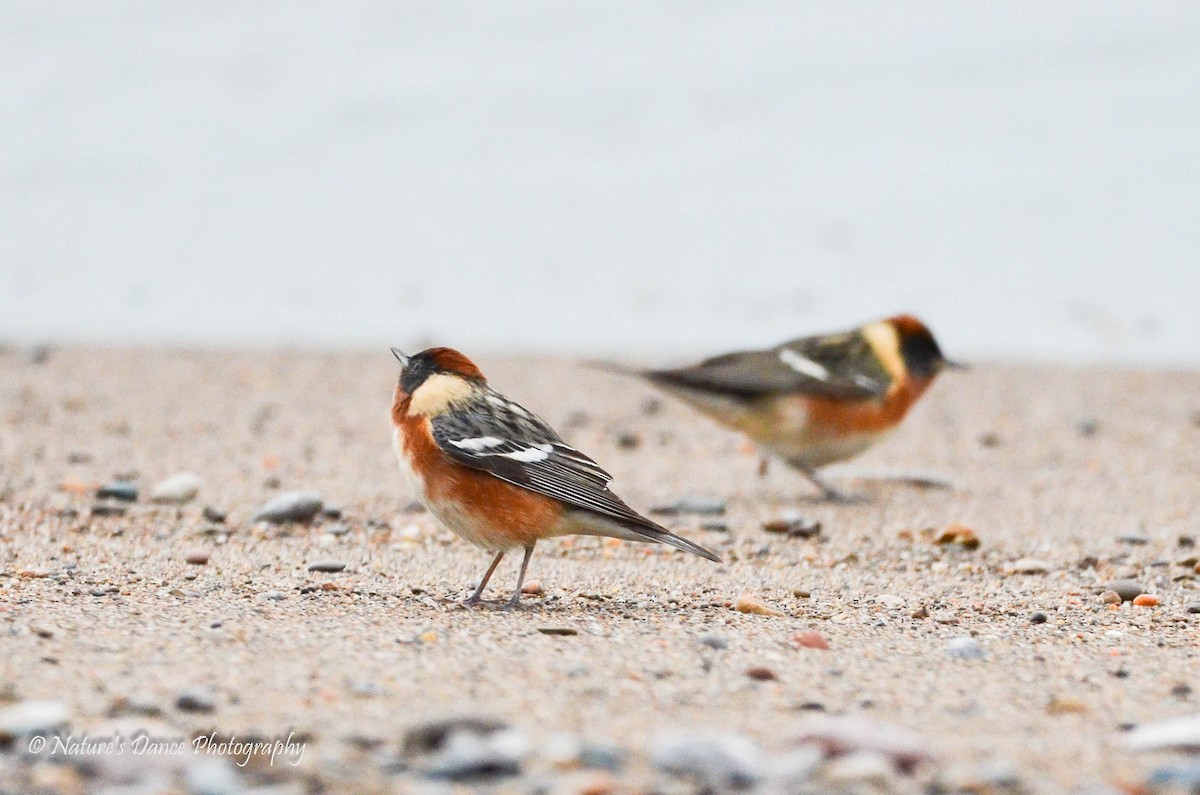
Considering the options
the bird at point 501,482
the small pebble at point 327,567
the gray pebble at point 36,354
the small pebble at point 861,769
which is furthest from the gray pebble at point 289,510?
the gray pebble at point 36,354

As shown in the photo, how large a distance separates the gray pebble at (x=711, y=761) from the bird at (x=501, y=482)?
180cm

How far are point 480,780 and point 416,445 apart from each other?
2.26m

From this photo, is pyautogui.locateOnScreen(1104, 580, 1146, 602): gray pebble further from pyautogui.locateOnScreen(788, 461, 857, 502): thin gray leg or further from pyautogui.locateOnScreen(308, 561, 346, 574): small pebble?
pyautogui.locateOnScreen(308, 561, 346, 574): small pebble

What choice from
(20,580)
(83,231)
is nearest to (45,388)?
(20,580)

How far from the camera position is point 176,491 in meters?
6.96

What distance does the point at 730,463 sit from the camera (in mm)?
9031

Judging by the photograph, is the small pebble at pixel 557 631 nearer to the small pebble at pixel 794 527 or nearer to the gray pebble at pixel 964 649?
the gray pebble at pixel 964 649

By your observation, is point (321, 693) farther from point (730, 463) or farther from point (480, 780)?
point (730, 463)

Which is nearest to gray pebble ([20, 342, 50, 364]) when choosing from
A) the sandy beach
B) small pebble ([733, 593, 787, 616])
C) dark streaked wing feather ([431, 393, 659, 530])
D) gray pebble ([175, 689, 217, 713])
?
the sandy beach

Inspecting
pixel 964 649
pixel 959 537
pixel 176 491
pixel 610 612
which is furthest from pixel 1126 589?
pixel 176 491

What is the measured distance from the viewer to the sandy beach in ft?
10.3

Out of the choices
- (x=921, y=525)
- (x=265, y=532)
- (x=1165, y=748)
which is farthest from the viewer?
(x=921, y=525)

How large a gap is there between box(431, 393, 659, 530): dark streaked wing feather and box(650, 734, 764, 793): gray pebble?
72.7 inches

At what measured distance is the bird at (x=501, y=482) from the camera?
5020 mm
